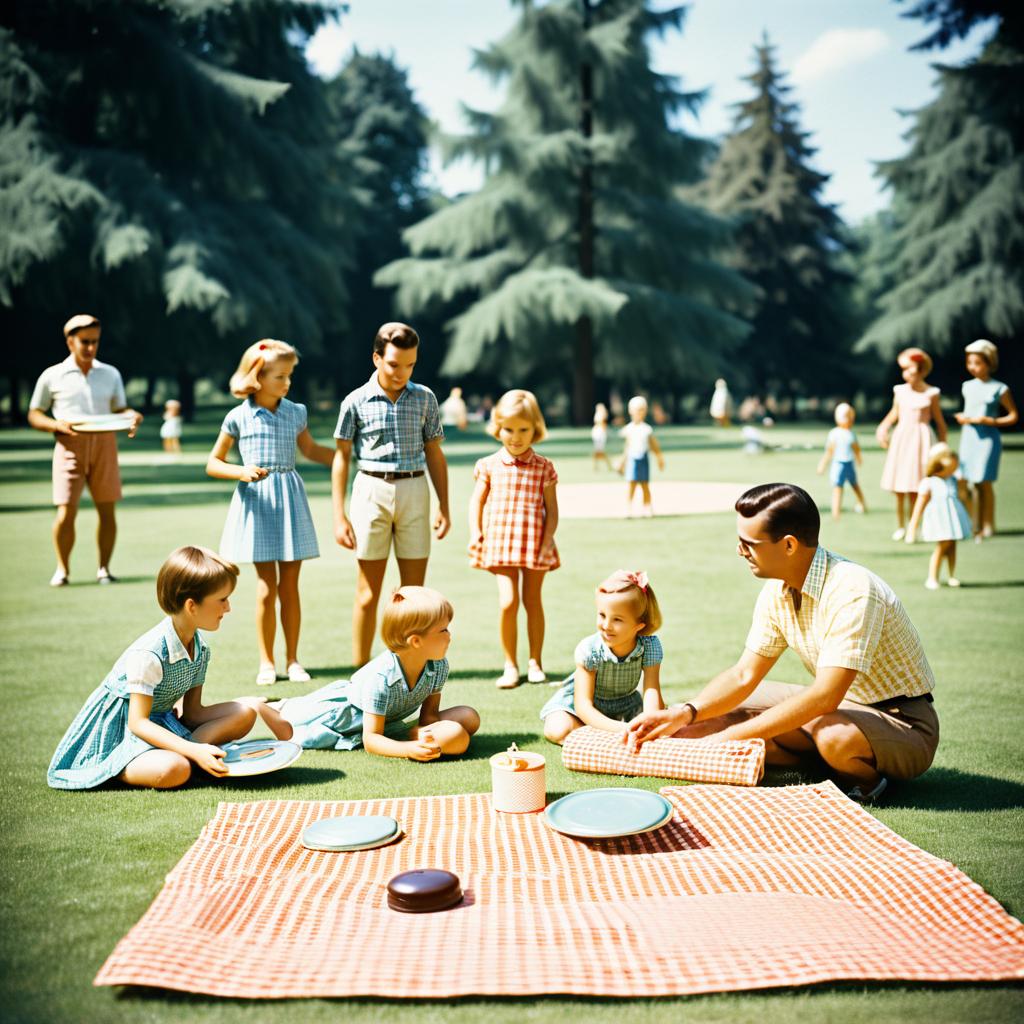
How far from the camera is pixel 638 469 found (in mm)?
14336

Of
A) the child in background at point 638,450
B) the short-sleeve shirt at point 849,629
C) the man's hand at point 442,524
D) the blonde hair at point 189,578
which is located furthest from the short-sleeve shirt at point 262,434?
the child in background at point 638,450

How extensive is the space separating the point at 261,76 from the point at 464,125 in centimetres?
961

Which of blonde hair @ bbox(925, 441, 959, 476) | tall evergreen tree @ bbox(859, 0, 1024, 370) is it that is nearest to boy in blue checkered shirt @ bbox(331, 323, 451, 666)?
blonde hair @ bbox(925, 441, 959, 476)

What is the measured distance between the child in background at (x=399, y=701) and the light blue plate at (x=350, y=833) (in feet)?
3.01

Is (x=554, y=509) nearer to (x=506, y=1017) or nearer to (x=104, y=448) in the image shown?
(x=506, y=1017)

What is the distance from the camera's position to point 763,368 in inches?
2120

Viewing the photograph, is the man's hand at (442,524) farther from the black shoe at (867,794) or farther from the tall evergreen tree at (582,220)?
the tall evergreen tree at (582,220)

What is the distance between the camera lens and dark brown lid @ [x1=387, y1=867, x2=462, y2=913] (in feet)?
10.2

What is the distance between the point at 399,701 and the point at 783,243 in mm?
52624

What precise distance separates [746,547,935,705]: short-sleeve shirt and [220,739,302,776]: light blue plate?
1.92 meters

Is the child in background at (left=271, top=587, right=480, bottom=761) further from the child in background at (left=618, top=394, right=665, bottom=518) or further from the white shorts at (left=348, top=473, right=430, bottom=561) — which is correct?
the child in background at (left=618, top=394, right=665, bottom=518)

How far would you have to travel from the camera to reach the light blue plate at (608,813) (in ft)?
11.8

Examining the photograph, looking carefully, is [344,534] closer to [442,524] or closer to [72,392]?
[442,524]

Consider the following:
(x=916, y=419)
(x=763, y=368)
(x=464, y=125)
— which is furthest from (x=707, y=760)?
(x=763, y=368)
